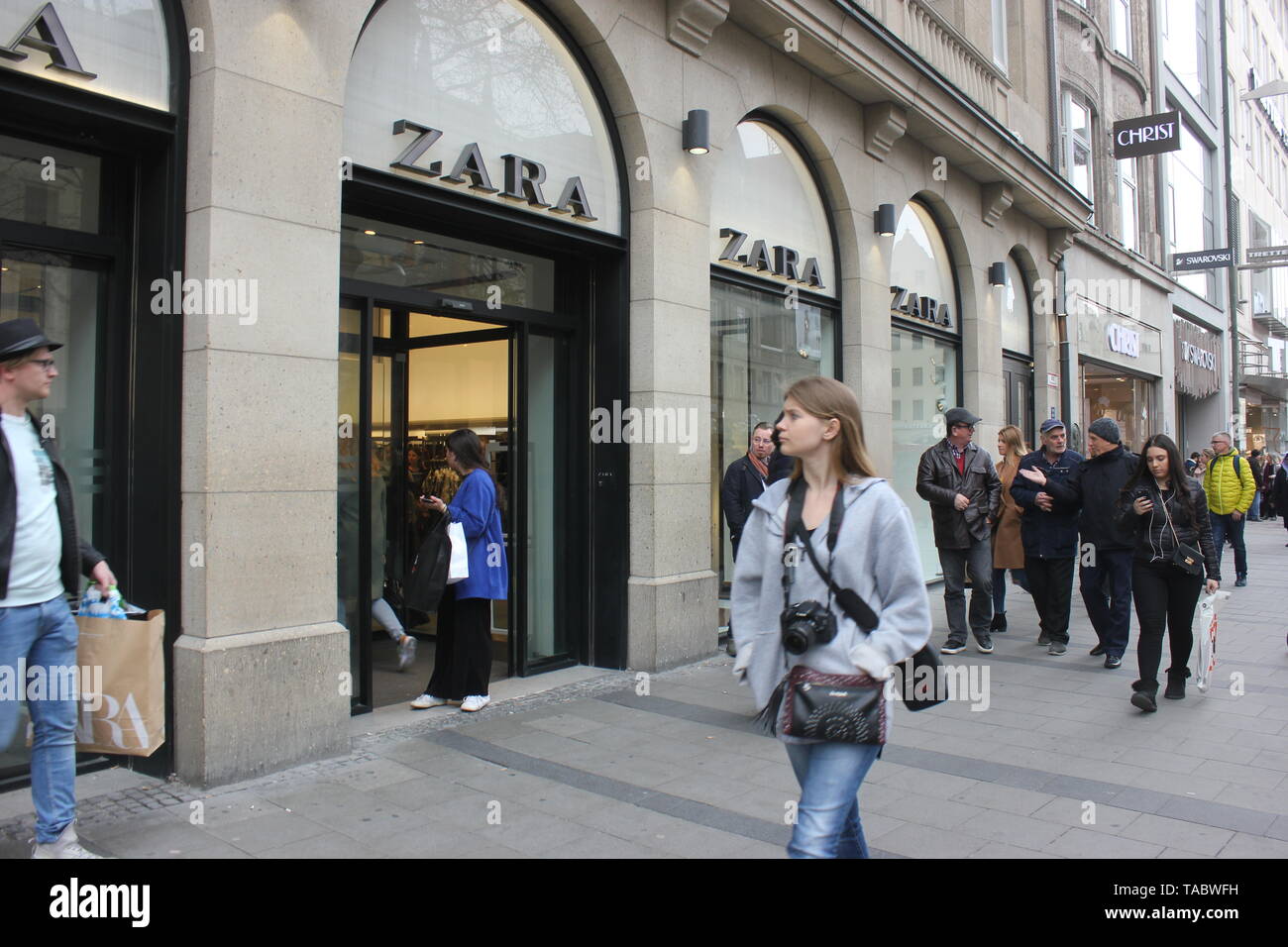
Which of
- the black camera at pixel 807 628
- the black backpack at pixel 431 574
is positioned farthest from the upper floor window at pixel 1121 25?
the black camera at pixel 807 628

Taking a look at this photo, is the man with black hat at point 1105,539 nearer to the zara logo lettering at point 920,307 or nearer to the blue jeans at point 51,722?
the zara logo lettering at point 920,307

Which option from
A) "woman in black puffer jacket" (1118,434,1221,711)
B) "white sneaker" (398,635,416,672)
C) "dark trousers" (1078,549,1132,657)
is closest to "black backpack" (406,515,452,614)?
"white sneaker" (398,635,416,672)

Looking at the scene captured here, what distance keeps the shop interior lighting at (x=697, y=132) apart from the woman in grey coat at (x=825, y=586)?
18.2ft

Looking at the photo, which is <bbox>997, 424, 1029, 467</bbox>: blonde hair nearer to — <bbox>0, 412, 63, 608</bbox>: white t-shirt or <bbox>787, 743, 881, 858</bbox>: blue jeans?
<bbox>787, 743, 881, 858</bbox>: blue jeans

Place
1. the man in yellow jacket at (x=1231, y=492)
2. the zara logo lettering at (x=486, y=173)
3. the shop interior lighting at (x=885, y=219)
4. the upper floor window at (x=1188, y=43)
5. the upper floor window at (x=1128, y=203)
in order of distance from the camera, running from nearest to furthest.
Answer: the zara logo lettering at (x=486, y=173)
the shop interior lighting at (x=885, y=219)
the man in yellow jacket at (x=1231, y=492)
the upper floor window at (x=1128, y=203)
the upper floor window at (x=1188, y=43)

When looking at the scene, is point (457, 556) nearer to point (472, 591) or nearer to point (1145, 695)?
point (472, 591)

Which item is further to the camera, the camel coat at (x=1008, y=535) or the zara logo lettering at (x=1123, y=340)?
the zara logo lettering at (x=1123, y=340)

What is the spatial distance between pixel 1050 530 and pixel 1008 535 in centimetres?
73

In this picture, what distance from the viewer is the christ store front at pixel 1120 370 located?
18.7 m

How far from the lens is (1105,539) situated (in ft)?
26.2

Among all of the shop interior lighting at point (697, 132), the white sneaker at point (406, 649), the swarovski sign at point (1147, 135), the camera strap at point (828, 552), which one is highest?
the swarovski sign at point (1147, 135)

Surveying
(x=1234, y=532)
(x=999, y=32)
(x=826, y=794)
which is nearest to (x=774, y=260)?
(x=826, y=794)

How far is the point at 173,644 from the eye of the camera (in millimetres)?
4977
